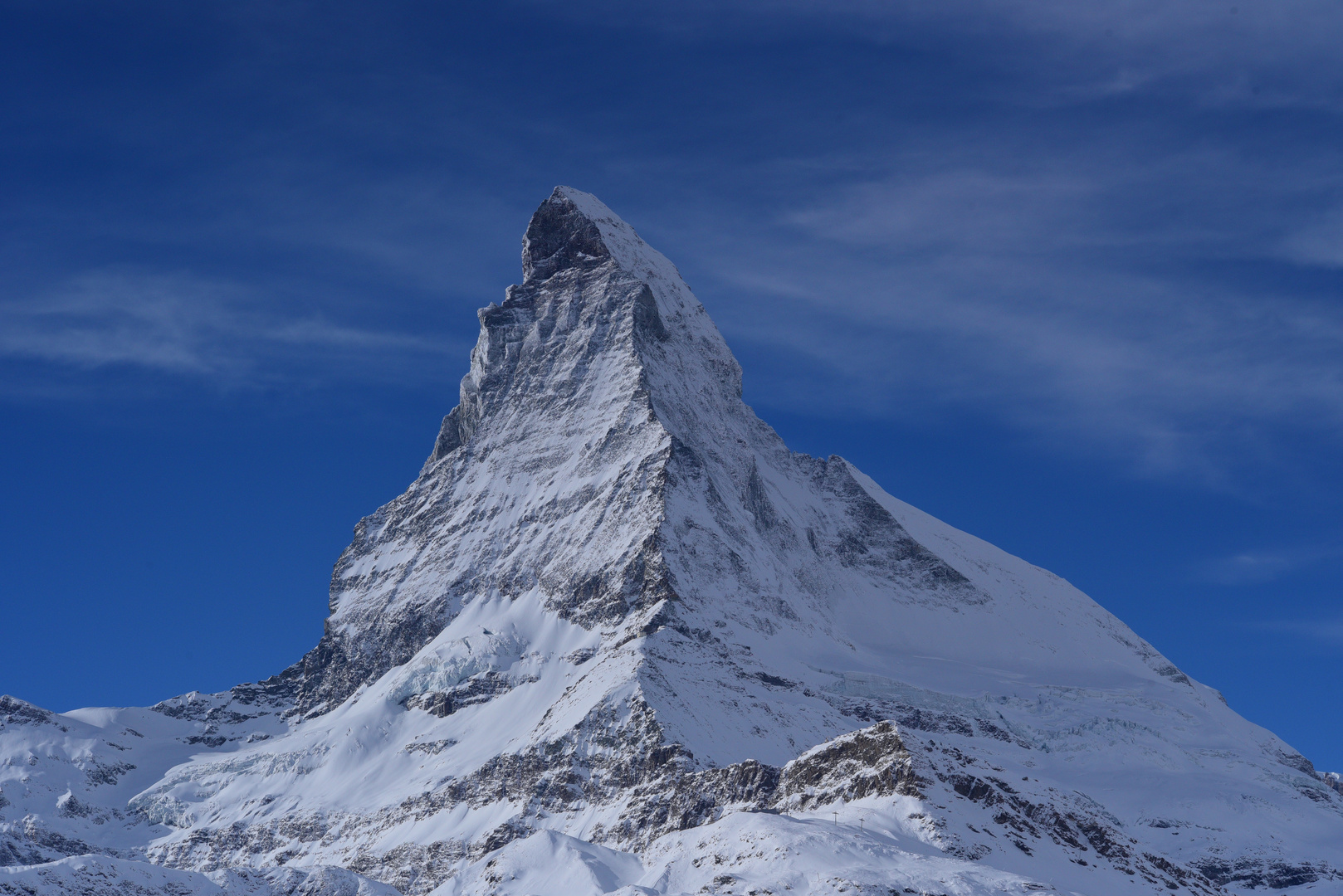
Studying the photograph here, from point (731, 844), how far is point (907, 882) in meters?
20.5

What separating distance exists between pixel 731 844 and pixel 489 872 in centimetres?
5023

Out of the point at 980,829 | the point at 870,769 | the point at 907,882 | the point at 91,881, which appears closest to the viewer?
the point at 907,882

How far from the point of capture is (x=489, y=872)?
18338 cm

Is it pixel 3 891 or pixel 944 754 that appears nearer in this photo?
pixel 944 754

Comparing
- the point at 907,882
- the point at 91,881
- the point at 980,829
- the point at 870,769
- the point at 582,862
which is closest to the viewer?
the point at 907,882

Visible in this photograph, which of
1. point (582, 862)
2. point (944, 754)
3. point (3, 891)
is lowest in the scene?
point (3, 891)

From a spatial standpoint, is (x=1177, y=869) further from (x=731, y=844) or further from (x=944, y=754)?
(x=731, y=844)

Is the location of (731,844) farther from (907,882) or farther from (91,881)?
(91,881)

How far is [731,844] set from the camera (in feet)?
469

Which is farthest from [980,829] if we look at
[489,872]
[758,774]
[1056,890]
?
[489,872]

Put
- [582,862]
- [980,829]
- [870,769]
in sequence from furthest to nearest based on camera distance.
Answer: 1. [582,862]
2. [870,769]
3. [980,829]

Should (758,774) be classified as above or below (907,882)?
above

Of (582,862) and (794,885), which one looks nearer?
(794,885)

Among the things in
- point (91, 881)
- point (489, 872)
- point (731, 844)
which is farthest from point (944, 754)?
point (91, 881)
